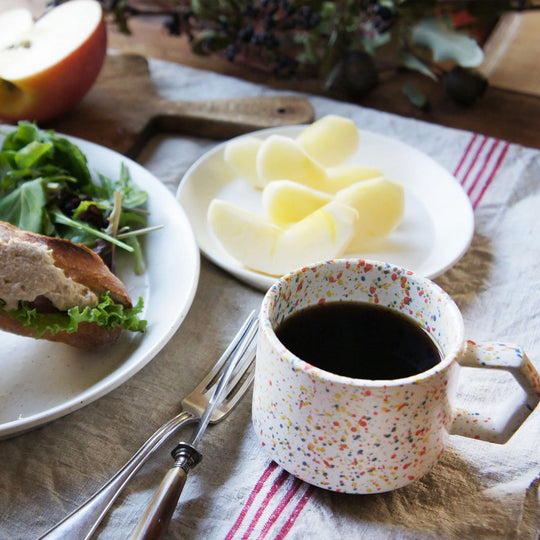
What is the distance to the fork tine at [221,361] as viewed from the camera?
0.89 metres

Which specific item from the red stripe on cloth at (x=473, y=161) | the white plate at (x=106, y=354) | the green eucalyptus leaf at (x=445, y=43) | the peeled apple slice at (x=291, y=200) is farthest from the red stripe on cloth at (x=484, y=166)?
the white plate at (x=106, y=354)

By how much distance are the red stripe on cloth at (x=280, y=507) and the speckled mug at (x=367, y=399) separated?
0.17 feet

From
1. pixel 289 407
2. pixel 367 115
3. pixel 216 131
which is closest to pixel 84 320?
pixel 289 407

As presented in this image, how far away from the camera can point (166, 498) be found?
0.70 metres

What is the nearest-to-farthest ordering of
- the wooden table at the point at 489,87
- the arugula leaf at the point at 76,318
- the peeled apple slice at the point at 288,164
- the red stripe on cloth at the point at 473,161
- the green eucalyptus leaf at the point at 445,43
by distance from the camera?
the arugula leaf at the point at 76,318 → the peeled apple slice at the point at 288,164 → the red stripe on cloth at the point at 473,161 → the green eucalyptus leaf at the point at 445,43 → the wooden table at the point at 489,87

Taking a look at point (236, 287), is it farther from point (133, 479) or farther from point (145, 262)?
point (133, 479)

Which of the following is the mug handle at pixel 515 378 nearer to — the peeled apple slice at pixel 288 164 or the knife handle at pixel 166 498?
the knife handle at pixel 166 498

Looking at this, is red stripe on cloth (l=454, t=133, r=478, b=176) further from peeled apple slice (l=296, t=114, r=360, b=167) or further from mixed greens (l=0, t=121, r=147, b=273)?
mixed greens (l=0, t=121, r=147, b=273)

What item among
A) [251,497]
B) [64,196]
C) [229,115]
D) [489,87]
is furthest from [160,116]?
[251,497]

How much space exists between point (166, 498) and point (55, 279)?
33cm

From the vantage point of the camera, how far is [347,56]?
1.67m

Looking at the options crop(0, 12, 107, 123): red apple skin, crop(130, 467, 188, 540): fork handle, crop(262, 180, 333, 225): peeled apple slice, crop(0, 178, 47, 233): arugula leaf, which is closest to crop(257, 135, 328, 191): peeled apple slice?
crop(262, 180, 333, 225): peeled apple slice

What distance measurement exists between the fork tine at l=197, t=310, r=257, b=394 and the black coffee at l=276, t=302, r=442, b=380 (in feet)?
0.61

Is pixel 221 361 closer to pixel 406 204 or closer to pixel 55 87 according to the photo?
Answer: pixel 406 204
